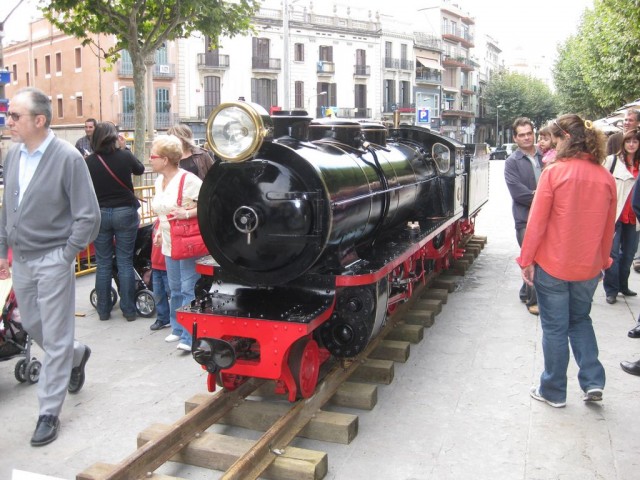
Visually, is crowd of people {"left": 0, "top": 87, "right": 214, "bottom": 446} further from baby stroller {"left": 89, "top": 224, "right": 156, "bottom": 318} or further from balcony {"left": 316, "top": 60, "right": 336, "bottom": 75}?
balcony {"left": 316, "top": 60, "right": 336, "bottom": 75}

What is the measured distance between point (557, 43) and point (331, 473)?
147 feet

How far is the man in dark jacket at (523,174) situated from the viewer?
6.69 metres

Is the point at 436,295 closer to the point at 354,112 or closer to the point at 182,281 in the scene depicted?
the point at 182,281

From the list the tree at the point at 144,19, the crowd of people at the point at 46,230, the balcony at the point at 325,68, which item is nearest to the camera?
the crowd of people at the point at 46,230

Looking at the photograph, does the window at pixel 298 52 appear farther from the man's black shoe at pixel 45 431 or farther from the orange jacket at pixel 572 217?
the man's black shoe at pixel 45 431

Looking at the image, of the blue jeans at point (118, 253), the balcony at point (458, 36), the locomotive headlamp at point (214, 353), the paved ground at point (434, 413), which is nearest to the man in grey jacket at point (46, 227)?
the paved ground at point (434, 413)

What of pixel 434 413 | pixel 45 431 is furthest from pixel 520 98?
pixel 45 431

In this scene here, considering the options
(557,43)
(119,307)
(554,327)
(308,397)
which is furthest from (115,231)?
(557,43)

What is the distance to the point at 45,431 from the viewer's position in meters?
3.90

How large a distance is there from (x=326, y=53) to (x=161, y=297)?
44.2 meters

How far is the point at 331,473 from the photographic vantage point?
351cm

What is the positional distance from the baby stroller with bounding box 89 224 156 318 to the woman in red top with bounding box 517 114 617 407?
401cm

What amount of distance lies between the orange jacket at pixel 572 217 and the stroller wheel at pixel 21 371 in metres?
3.69

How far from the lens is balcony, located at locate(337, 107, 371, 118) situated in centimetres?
4928
